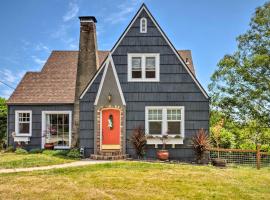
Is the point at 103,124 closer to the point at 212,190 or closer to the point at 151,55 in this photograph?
the point at 151,55

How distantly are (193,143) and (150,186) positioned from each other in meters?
6.88

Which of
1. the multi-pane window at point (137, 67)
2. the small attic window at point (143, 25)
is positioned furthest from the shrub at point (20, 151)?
the small attic window at point (143, 25)

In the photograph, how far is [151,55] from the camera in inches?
666

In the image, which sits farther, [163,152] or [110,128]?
[110,128]

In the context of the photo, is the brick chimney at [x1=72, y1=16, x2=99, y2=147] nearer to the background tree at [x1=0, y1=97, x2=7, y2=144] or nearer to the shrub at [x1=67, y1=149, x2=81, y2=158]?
the shrub at [x1=67, y1=149, x2=81, y2=158]

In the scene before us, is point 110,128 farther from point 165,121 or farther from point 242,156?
point 242,156

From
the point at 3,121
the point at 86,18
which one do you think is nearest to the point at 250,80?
the point at 86,18

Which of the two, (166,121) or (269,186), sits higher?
(166,121)

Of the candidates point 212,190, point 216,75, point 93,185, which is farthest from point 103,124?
point 216,75

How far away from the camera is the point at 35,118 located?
20.0 meters

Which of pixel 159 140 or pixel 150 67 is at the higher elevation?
pixel 150 67

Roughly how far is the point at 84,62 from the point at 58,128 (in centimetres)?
467

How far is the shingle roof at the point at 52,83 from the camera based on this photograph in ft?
66.2

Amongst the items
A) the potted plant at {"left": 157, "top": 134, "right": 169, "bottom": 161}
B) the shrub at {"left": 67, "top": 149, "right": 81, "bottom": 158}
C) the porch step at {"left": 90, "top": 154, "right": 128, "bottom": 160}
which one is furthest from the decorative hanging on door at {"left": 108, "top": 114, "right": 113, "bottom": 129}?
the potted plant at {"left": 157, "top": 134, "right": 169, "bottom": 161}
